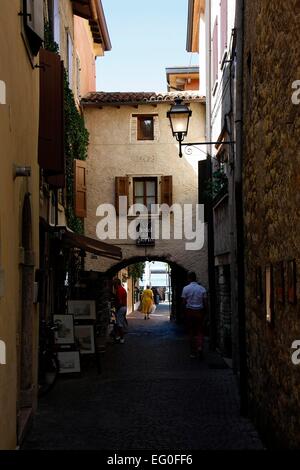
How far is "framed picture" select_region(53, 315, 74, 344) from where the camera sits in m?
12.2

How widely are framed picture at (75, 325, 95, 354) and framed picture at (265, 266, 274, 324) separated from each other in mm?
6571

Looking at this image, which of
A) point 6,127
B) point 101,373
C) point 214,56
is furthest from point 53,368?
point 214,56

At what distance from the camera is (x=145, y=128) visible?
853 inches

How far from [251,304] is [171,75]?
2507 cm

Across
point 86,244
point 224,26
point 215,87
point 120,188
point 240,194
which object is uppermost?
point 224,26

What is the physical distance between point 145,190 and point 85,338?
8.84 metres

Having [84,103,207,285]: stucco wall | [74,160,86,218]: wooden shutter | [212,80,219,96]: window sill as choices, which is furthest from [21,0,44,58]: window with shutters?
[84,103,207,285]: stucco wall

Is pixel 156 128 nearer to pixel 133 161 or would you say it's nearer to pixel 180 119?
pixel 133 161

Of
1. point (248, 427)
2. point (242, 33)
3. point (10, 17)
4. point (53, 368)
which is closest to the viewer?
point (10, 17)

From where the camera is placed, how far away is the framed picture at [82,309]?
13477 mm

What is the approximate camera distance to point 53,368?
38.2 feet

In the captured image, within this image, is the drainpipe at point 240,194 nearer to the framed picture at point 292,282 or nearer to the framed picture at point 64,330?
the framed picture at point 292,282

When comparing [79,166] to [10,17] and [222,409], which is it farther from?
[10,17]

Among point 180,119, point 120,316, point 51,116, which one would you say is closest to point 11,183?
point 51,116
